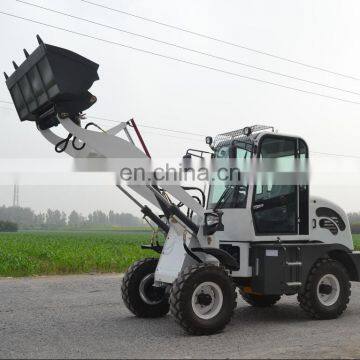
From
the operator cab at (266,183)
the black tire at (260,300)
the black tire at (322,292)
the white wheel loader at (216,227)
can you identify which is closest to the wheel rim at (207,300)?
the white wheel loader at (216,227)

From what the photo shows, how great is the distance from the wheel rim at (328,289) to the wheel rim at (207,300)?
6.40 feet

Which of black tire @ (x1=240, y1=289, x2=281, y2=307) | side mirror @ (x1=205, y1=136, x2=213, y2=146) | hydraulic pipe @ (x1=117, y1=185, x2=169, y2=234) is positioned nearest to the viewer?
hydraulic pipe @ (x1=117, y1=185, x2=169, y2=234)

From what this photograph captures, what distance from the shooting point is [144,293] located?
843 centimetres

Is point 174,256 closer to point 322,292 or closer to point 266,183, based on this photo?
point 266,183

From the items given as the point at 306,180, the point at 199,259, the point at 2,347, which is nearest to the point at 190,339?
the point at 199,259

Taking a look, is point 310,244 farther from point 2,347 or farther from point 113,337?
point 2,347

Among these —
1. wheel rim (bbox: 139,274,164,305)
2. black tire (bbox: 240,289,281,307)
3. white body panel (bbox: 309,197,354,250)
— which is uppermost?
white body panel (bbox: 309,197,354,250)

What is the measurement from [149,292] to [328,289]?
9.04 feet

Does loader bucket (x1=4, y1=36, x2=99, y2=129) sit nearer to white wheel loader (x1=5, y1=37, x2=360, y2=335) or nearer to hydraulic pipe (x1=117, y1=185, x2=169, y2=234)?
white wheel loader (x1=5, y1=37, x2=360, y2=335)

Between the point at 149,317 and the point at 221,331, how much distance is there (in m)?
1.55

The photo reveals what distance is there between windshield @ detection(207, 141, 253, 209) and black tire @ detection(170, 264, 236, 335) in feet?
4.09

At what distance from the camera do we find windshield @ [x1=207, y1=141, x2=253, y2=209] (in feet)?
26.3

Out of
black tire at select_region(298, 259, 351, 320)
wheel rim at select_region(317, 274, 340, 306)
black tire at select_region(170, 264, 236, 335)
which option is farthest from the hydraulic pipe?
wheel rim at select_region(317, 274, 340, 306)

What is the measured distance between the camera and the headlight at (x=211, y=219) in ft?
24.2
